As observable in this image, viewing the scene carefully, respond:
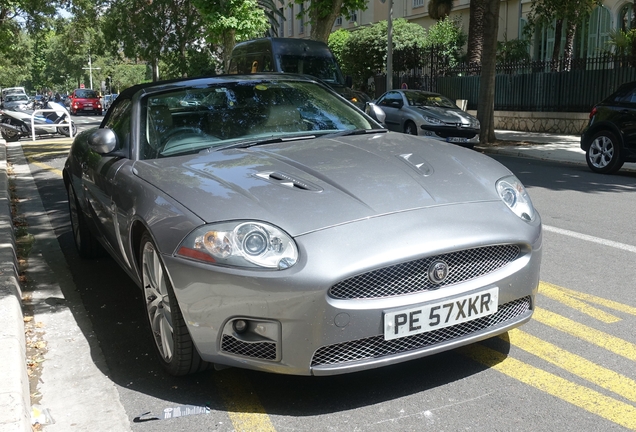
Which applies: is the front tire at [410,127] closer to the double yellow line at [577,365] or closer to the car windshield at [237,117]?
the car windshield at [237,117]

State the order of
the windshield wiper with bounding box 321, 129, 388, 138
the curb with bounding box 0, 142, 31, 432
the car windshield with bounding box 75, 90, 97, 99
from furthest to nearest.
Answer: the car windshield with bounding box 75, 90, 97, 99, the windshield wiper with bounding box 321, 129, 388, 138, the curb with bounding box 0, 142, 31, 432

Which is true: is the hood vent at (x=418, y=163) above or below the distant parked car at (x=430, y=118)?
above

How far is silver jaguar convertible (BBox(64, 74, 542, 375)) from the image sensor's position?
3.08 metres

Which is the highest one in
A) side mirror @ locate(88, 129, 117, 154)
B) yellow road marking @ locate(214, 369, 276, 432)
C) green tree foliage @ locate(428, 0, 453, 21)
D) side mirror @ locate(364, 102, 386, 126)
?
green tree foliage @ locate(428, 0, 453, 21)

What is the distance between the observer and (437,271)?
319cm

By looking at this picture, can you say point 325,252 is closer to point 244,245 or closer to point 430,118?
point 244,245

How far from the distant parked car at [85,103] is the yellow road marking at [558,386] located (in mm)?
49090

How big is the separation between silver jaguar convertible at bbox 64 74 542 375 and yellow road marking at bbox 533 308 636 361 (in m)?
0.61

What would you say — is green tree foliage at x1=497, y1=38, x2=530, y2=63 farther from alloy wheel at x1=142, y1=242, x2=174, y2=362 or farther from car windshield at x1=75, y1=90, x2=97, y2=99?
car windshield at x1=75, y1=90, x2=97, y2=99

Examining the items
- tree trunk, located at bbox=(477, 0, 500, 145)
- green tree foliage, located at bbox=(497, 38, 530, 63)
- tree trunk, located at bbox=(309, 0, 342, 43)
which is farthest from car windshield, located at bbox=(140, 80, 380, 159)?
green tree foliage, located at bbox=(497, 38, 530, 63)

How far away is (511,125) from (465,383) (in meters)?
21.5

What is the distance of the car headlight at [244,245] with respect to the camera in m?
3.10

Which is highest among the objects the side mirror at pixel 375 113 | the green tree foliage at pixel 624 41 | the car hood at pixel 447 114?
the green tree foliage at pixel 624 41

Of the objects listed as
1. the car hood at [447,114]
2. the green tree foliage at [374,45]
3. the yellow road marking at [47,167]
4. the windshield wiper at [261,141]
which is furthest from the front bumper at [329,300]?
the green tree foliage at [374,45]
